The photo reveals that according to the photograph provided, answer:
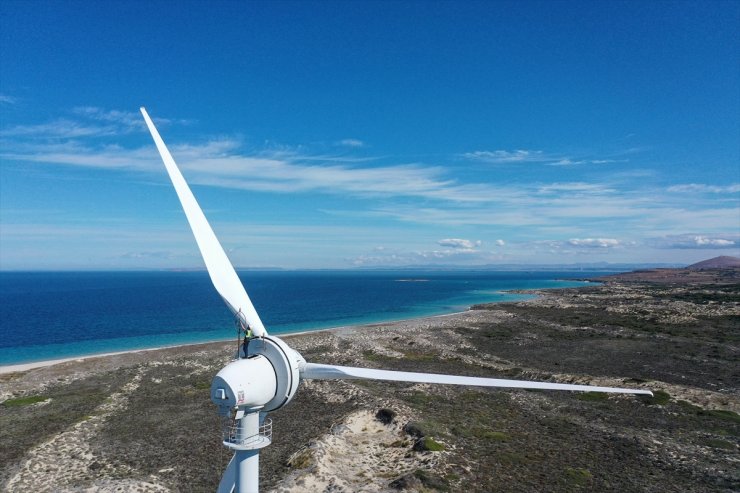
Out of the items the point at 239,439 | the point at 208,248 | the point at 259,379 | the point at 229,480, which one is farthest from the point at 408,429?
the point at 208,248

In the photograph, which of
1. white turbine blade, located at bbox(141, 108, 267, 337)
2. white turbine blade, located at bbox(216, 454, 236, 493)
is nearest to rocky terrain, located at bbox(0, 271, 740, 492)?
white turbine blade, located at bbox(216, 454, 236, 493)

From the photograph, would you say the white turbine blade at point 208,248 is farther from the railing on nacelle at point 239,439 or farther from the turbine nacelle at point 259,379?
the railing on nacelle at point 239,439

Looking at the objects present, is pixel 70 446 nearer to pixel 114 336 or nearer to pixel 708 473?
pixel 708 473

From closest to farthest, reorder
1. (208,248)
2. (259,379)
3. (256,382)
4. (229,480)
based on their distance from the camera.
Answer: (256,382)
(259,379)
(229,480)
(208,248)

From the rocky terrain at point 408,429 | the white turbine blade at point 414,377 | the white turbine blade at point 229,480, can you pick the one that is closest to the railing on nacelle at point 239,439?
the white turbine blade at point 229,480

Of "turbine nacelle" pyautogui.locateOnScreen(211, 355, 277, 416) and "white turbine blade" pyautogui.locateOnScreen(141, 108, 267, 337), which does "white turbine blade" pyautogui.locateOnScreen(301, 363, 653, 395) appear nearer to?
"turbine nacelle" pyautogui.locateOnScreen(211, 355, 277, 416)

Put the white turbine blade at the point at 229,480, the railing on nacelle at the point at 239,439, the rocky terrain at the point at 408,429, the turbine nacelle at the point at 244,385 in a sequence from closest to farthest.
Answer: the turbine nacelle at the point at 244,385 < the railing on nacelle at the point at 239,439 < the white turbine blade at the point at 229,480 < the rocky terrain at the point at 408,429

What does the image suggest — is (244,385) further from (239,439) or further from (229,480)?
(229,480)
